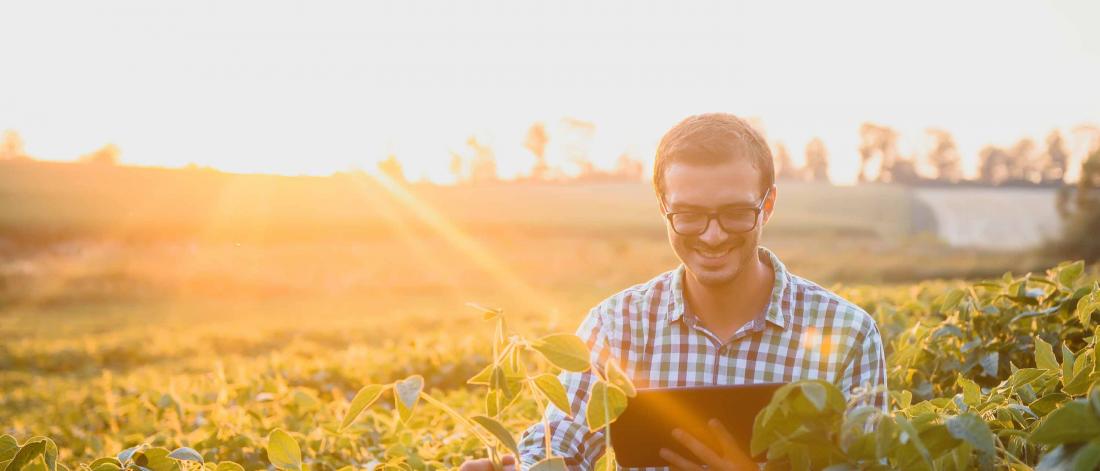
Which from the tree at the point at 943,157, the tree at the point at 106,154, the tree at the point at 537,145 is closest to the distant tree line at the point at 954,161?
the tree at the point at 943,157

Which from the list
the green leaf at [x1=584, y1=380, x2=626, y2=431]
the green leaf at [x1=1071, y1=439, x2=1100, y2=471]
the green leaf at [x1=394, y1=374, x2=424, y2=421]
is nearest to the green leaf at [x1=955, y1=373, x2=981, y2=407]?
the green leaf at [x1=1071, y1=439, x2=1100, y2=471]

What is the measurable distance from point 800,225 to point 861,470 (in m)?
47.3

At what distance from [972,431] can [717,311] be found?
1384mm

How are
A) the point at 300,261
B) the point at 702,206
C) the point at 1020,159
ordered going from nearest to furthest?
the point at 702,206, the point at 300,261, the point at 1020,159

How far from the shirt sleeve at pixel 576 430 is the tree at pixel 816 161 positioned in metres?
75.6

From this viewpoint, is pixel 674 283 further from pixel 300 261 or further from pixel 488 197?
pixel 488 197

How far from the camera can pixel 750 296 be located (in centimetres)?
240

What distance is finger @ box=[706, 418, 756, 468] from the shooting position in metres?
1.50

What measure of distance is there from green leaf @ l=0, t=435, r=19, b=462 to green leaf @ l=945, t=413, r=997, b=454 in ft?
4.39

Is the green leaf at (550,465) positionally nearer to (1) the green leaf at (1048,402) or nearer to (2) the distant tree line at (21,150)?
(1) the green leaf at (1048,402)

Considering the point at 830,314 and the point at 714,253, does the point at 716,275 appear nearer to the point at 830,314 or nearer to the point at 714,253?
the point at 714,253

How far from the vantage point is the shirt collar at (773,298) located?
2.34 m

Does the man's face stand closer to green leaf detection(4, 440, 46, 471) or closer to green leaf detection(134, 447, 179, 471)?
green leaf detection(134, 447, 179, 471)

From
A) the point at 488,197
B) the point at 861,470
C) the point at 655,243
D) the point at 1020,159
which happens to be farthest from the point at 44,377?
the point at 1020,159
